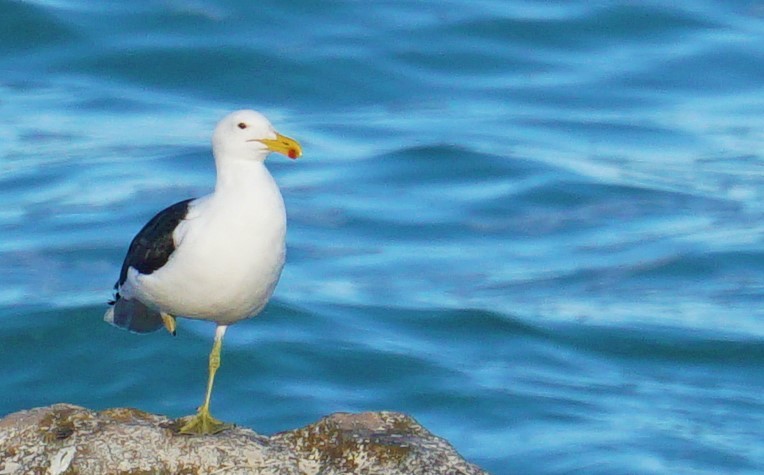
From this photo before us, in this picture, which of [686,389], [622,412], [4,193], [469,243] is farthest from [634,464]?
[4,193]

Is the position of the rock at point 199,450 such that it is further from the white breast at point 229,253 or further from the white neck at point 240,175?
the white neck at point 240,175

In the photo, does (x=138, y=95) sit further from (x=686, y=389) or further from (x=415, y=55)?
(x=686, y=389)

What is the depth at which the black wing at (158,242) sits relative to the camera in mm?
9672

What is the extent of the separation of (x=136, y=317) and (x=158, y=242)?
1079mm

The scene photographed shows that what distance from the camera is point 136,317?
35.0 feet

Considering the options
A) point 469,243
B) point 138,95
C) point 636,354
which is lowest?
point 636,354

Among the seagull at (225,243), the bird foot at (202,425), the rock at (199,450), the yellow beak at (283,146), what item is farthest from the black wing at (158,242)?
the rock at (199,450)

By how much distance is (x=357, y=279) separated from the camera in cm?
2225

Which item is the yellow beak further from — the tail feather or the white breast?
the tail feather

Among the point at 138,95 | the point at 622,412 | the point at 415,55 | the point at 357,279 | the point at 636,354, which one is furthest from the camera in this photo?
the point at 415,55

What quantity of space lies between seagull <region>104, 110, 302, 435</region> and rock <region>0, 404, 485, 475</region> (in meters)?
0.53

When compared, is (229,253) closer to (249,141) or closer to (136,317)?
(249,141)

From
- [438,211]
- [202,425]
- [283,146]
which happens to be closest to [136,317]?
[283,146]

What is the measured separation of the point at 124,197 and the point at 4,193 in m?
1.78
